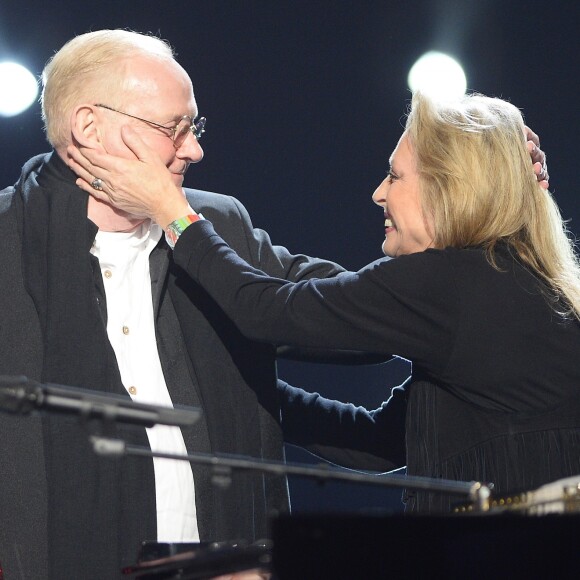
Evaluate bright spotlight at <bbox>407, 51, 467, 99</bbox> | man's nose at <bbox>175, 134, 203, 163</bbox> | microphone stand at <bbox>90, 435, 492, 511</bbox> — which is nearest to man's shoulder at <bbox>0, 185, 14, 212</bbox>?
man's nose at <bbox>175, 134, 203, 163</bbox>

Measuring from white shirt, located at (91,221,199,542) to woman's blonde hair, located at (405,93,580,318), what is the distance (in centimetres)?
63

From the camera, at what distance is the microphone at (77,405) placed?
51.1 inches

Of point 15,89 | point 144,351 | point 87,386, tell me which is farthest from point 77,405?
point 15,89

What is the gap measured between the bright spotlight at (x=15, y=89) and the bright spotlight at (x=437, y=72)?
131 cm

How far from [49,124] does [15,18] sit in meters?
1.11

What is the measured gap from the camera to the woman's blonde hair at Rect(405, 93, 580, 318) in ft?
7.04

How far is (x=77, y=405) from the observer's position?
4.30 ft

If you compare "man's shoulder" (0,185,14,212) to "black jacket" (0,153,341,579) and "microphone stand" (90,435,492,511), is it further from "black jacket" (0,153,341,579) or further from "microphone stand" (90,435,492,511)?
"microphone stand" (90,435,492,511)

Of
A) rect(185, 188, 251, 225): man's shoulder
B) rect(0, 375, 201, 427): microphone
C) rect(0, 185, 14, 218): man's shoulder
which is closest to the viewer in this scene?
rect(0, 375, 201, 427): microphone

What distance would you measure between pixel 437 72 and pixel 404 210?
5.66ft

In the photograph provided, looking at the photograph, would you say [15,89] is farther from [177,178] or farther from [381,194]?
[381,194]

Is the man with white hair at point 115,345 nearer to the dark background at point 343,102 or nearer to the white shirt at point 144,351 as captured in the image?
the white shirt at point 144,351

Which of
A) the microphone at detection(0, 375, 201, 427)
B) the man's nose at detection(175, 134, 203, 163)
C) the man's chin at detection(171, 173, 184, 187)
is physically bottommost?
the microphone at detection(0, 375, 201, 427)

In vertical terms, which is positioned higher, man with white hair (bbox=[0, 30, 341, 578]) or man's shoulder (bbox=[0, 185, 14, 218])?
man's shoulder (bbox=[0, 185, 14, 218])
